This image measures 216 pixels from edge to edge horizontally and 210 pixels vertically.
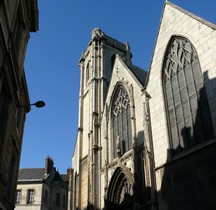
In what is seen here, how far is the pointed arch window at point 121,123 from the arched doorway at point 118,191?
4.14 ft

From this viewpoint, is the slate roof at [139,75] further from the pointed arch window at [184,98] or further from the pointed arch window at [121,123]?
the pointed arch window at [184,98]

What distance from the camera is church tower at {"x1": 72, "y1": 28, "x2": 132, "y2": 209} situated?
1792cm

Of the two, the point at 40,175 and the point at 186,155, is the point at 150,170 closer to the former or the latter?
the point at 186,155

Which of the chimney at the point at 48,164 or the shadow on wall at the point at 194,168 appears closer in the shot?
the shadow on wall at the point at 194,168

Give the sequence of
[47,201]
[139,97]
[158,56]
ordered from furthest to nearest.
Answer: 1. [47,201]
2. [139,97]
3. [158,56]

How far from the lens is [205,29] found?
11172 mm

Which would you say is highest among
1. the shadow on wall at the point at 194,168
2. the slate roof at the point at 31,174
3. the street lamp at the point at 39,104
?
the slate roof at the point at 31,174

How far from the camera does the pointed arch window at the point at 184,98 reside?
10438mm

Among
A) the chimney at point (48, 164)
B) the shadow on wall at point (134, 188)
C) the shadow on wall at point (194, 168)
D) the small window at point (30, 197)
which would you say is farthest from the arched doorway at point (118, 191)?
the chimney at point (48, 164)

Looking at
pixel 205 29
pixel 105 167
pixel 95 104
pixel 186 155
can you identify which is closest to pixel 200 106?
Answer: pixel 186 155

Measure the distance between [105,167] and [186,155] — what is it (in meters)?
7.30

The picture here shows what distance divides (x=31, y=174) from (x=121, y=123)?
20.6 m

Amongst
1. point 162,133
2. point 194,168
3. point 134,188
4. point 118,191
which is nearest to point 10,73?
point 162,133

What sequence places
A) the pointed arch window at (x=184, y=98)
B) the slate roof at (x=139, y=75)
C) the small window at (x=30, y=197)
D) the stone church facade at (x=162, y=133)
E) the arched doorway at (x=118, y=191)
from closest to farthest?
the stone church facade at (x=162, y=133), the pointed arch window at (x=184, y=98), the arched doorway at (x=118, y=191), the slate roof at (x=139, y=75), the small window at (x=30, y=197)
